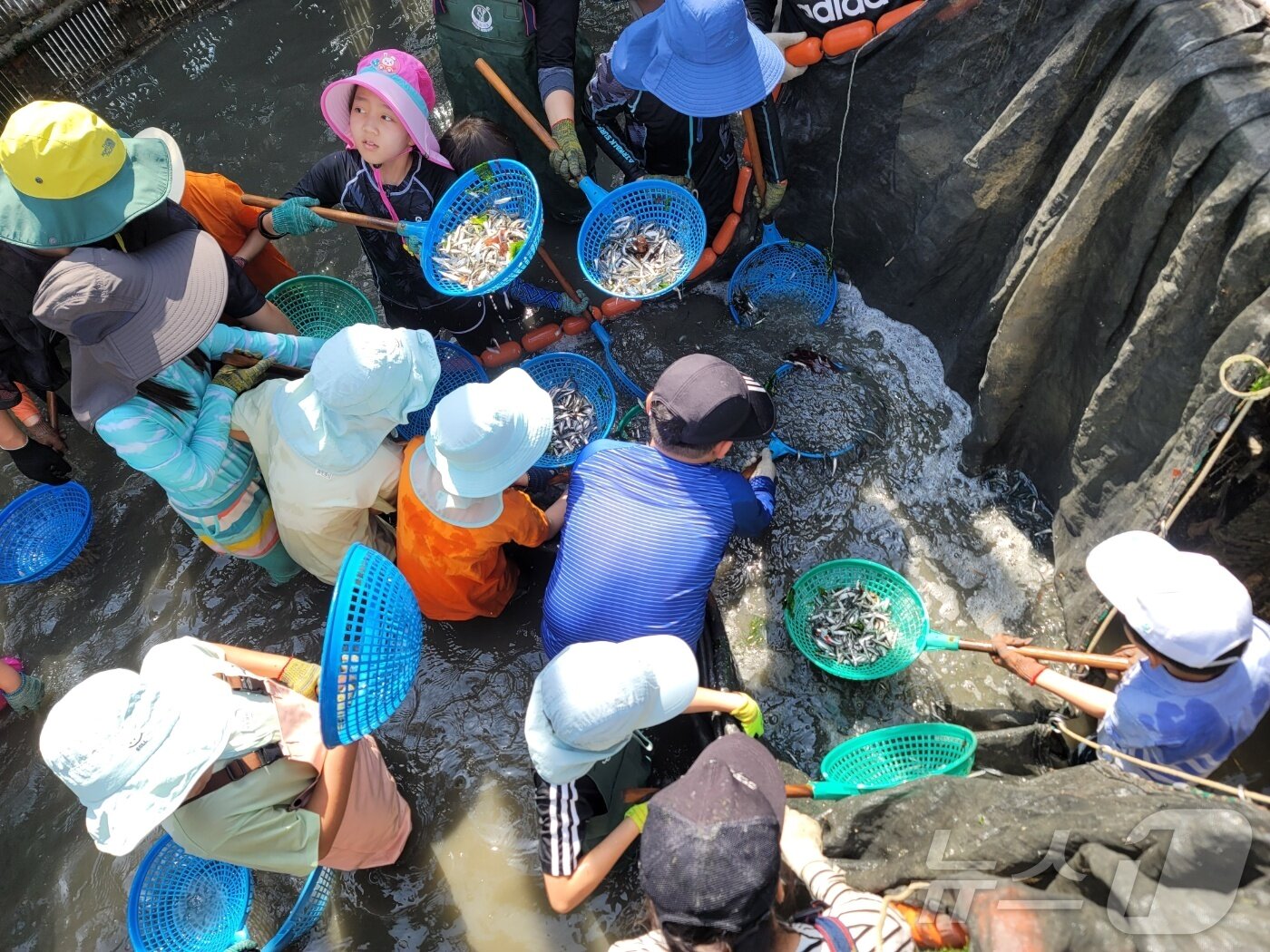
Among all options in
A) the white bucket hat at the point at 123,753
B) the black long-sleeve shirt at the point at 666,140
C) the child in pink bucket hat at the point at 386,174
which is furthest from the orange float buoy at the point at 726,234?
the white bucket hat at the point at 123,753

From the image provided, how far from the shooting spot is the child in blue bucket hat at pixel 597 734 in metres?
2.44

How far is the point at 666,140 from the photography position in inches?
175

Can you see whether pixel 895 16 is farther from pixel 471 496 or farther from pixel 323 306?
pixel 323 306

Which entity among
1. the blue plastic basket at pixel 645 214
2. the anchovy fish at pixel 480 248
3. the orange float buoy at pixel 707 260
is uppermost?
the anchovy fish at pixel 480 248

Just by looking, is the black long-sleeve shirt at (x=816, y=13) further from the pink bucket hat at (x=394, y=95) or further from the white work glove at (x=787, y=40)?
the pink bucket hat at (x=394, y=95)

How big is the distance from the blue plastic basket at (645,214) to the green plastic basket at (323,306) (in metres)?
1.38

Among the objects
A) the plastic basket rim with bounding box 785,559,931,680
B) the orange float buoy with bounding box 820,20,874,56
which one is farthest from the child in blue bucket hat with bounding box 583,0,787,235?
the plastic basket rim with bounding box 785,559,931,680

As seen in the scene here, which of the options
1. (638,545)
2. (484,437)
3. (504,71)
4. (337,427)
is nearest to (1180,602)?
(638,545)

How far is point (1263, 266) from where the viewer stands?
2609mm

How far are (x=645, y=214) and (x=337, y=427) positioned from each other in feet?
7.21

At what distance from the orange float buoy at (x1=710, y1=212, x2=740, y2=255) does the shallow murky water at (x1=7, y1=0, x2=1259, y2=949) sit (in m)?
0.44

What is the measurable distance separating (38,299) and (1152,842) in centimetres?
392

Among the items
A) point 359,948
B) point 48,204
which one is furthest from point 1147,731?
point 48,204

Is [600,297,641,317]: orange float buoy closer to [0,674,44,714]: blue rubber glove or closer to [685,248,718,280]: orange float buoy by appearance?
[685,248,718,280]: orange float buoy
